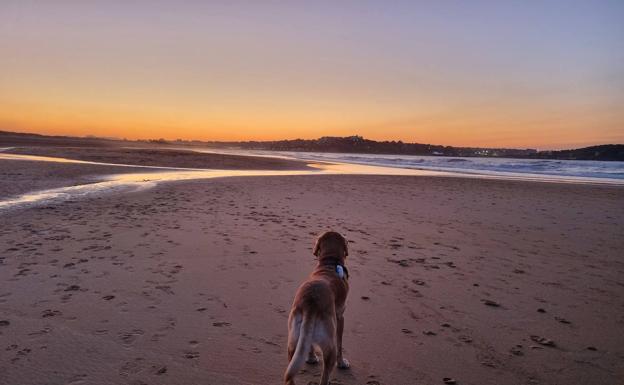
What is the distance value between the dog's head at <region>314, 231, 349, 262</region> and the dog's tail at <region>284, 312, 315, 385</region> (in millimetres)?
1355

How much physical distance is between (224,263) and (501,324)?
4191mm

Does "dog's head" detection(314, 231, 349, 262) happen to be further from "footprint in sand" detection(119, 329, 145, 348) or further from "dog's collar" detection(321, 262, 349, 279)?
"footprint in sand" detection(119, 329, 145, 348)

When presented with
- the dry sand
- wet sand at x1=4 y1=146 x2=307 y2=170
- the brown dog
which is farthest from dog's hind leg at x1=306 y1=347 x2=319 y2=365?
wet sand at x1=4 y1=146 x2=307 y2=170

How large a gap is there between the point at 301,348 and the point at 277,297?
2347mm

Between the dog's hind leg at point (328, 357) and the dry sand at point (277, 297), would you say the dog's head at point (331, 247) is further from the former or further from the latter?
the dog's hind leg at point (328, 357)

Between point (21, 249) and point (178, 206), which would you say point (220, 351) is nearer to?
point (21, 249)

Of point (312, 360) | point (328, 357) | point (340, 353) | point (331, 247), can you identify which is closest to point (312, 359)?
point (312, 360)

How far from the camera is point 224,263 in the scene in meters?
6.52

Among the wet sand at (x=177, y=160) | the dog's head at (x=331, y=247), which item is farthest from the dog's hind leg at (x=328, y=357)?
the wet sand at (x=177, y=160)

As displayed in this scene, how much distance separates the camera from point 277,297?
206 inches

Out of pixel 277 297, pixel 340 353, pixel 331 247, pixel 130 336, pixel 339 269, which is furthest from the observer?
pixel 277 297

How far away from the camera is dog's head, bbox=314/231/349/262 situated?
174 inches

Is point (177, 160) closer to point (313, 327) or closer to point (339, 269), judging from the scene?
point (339, 269)

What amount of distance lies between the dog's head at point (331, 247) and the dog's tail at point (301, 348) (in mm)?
1355
